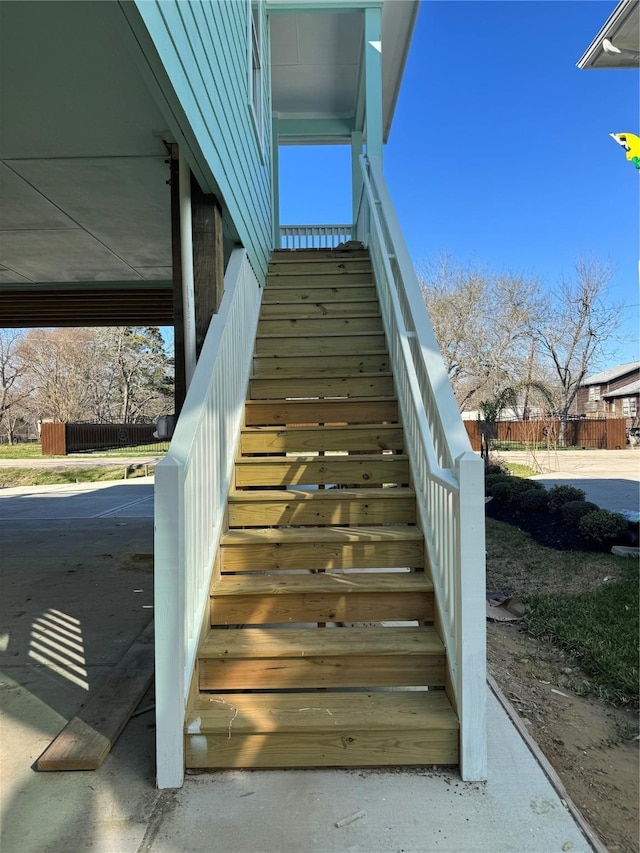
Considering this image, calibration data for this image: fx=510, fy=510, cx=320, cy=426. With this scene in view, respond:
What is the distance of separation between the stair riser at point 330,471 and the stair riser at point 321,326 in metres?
1.60

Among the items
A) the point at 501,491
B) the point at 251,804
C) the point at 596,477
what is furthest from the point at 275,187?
the point at 596,477

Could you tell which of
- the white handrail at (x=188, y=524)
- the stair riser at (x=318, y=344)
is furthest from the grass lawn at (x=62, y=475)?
the white handrail at (x=188, y=524)

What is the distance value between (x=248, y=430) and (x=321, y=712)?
1831 mm

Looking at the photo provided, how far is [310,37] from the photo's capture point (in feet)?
20.4

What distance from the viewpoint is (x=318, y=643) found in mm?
2119

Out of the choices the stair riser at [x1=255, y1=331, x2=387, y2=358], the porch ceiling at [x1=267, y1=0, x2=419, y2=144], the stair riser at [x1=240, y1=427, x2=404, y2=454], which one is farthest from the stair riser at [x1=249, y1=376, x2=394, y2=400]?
the porch ceiling at [x1=267, y1=0, x2=419, y2=144]

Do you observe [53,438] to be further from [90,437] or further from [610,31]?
[610,31]

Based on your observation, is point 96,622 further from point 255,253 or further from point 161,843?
point 255,253

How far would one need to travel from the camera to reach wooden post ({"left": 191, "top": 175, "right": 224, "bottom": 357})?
9.36 feet

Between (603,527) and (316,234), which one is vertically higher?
(316,234)

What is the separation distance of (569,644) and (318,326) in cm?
294

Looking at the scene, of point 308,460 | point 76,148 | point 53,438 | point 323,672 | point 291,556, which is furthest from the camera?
point 53,438

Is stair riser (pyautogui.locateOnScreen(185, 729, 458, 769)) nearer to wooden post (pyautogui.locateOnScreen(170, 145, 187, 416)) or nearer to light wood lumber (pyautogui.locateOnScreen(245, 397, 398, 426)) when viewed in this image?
wooden post (pyautogui.locateOnScreen(170, 145, 187, 416))

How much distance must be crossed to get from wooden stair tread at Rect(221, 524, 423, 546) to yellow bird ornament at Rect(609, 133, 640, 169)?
5.11 meters
